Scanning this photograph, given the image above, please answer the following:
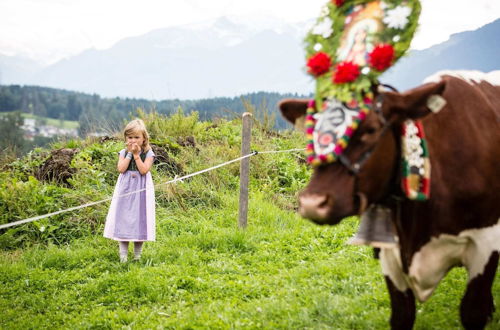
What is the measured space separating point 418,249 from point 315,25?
1.43 metres

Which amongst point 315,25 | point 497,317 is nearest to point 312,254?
point 497,317

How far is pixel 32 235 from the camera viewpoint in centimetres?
663

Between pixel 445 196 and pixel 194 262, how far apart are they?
3.44 meters

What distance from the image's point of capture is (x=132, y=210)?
561cm

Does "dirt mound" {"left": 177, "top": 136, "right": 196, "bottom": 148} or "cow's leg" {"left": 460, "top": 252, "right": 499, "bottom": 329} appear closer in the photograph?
"cow's leg" {"left": 460, "top": 252, "right": 499, "bottom": 329}

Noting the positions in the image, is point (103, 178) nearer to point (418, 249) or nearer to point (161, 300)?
point (161, 300)

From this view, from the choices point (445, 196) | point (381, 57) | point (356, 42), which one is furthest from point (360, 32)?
point (445, 196)

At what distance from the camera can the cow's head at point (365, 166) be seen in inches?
86.7

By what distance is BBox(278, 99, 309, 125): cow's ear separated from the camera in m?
2.65

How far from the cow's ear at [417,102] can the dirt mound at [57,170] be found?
674 centimetres

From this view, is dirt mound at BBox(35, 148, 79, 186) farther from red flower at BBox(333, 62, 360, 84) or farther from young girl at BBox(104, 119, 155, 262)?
red flower at BBox(333, 62, 360, 84)

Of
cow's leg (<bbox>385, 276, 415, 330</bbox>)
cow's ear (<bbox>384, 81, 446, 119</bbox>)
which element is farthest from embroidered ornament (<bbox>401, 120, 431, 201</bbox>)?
cow's leg (<bbox>385, 276, 415, 330</bbox>)

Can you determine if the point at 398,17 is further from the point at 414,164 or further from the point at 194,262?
the point at 194,262

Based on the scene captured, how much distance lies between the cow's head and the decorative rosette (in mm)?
161
